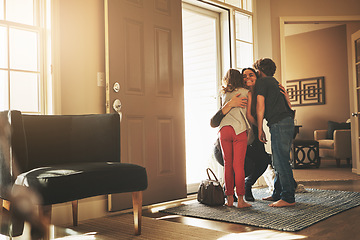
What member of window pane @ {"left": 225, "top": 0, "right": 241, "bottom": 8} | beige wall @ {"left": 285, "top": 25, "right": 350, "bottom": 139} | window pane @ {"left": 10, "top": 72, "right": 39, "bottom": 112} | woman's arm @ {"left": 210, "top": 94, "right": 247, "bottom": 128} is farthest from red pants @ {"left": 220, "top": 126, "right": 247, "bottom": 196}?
beige wall @ {"left": 285, "top": 25, "right": 350, "bottom": 139}

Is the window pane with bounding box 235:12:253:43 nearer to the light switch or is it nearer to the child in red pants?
the child in red pants

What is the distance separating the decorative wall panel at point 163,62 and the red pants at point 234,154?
0.79 m

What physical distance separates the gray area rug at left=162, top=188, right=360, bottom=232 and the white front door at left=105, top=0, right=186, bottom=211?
1.39ft

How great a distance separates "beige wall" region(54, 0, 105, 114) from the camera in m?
2.93

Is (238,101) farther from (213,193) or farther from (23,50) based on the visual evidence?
(23,50)

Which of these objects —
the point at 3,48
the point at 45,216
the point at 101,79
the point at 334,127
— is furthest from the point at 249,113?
the point at 334,127

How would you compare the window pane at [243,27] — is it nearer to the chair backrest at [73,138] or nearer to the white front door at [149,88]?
the white front door at [149,88]

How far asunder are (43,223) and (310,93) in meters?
8.02

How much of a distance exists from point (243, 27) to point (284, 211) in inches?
107

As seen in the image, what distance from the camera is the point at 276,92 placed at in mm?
3154

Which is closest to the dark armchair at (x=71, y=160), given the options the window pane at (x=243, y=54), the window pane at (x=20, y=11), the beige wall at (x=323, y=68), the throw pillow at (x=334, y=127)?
the window pane at (x=20, y=11)

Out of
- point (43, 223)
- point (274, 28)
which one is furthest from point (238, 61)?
point (43, 223)

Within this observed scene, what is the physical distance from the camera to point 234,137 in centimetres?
315

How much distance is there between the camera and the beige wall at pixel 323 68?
8430 millimetres
